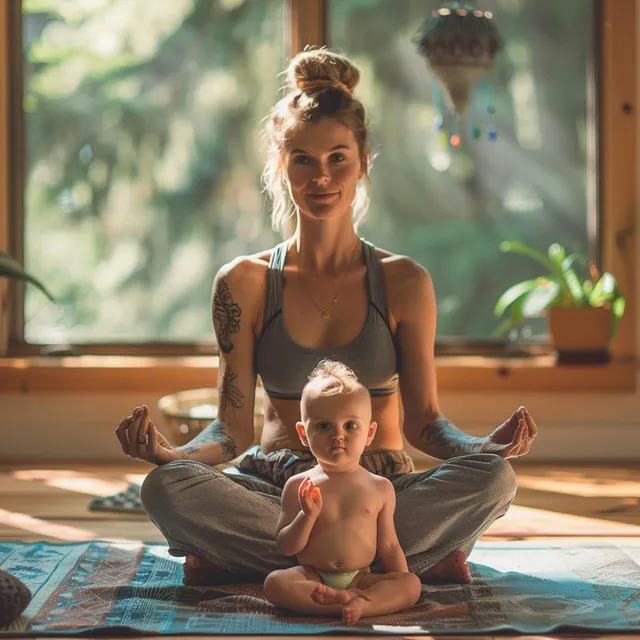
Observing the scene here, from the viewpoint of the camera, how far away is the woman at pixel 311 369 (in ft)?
7.19

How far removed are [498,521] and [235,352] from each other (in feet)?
3.13

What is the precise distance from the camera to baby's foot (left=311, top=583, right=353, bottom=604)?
1.98m

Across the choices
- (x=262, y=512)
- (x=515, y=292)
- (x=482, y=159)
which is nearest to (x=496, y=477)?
(x=262, y=512)

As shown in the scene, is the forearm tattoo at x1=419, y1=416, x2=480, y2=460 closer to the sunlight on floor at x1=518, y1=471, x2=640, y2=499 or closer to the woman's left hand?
the woman's left hand

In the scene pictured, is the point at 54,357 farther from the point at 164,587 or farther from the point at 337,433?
the point at 337,433

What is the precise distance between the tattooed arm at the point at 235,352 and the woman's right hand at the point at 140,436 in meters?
0.31

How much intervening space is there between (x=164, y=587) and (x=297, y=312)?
2.13ft

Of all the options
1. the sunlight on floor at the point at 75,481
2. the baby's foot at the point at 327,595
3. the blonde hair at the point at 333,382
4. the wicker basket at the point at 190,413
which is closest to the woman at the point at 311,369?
the baby's foot at the point at 327,595

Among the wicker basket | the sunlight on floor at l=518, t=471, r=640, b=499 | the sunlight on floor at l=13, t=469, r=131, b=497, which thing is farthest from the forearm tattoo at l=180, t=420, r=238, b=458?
the sunlight on floor at l=518, t=471, r=640, b=499

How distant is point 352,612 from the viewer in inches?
75.7

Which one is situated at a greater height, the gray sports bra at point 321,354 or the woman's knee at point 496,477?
the gray sports bra at point 321,354

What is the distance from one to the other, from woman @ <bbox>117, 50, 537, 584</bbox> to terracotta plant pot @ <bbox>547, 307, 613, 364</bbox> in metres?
1.54

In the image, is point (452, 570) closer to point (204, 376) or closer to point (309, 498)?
point (309, 498)

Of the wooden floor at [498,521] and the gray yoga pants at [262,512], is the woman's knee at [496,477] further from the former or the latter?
the wooden floor at [498,521]
